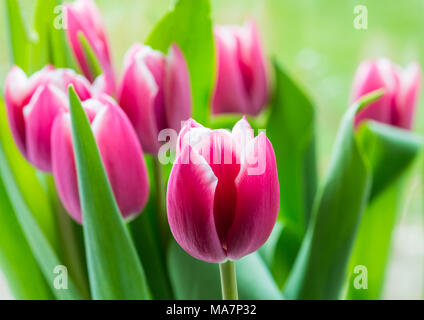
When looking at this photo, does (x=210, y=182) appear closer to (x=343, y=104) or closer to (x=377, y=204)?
(x=377, y=204)

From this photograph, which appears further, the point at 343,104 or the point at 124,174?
the point at 343,104

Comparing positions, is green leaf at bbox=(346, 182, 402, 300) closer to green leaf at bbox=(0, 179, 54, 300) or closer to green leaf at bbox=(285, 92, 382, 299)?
green leaf at bbox=(285, 92, 382, 299)

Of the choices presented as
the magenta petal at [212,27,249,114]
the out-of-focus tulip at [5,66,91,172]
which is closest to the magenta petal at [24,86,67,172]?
the out-of-focus tulip at [5,66,91,172]

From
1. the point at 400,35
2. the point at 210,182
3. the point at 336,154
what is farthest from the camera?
the point at 400,35

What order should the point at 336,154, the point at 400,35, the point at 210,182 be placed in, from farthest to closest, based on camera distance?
1. the point at 400,35
2. the point at 336,154
3. the point at 210,182

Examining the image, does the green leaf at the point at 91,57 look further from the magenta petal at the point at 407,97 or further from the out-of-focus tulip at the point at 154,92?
the magenta petal at the point at 407,97

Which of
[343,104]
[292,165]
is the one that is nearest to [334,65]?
[343,104]

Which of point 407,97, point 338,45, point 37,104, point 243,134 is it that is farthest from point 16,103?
point 338,45
